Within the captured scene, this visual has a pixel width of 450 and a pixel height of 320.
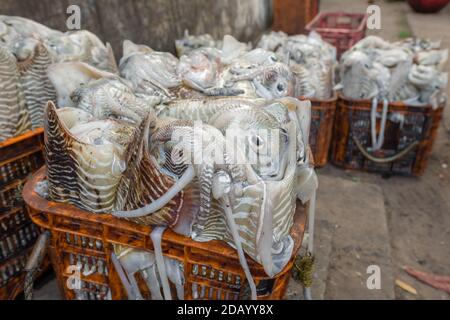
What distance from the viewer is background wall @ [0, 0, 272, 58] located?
242 centimetres

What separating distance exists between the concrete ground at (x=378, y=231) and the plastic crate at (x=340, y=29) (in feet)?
4.72

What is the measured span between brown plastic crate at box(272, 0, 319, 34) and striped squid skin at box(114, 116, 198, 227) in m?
5.03

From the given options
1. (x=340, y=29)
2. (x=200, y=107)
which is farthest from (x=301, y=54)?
(x=340, y=29)

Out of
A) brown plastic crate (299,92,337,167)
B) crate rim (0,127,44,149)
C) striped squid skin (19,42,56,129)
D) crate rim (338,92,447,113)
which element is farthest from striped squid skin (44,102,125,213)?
crate rim (338,92,447,113)

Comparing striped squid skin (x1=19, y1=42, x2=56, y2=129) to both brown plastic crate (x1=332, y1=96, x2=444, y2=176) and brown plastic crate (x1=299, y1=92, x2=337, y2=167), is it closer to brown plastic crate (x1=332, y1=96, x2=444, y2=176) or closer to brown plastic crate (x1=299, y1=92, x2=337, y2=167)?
brown plastic crate (x1=299, y1=92, x2=337, y2=167)

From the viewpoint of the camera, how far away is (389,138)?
3.11 m

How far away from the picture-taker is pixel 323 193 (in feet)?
9.82

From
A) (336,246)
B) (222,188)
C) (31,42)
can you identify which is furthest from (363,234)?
(31,42)

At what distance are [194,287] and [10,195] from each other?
3.04 feet

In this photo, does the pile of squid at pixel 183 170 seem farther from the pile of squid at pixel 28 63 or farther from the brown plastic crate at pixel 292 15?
the brown plastic crate at pixel 292 15

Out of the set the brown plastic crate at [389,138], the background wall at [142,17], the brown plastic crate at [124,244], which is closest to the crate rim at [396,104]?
the brown plastic crate at [389,138]

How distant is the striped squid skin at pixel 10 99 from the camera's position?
1.70 metres

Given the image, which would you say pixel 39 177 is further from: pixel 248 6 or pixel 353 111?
pixel 248 6

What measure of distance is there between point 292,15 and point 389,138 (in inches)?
131
